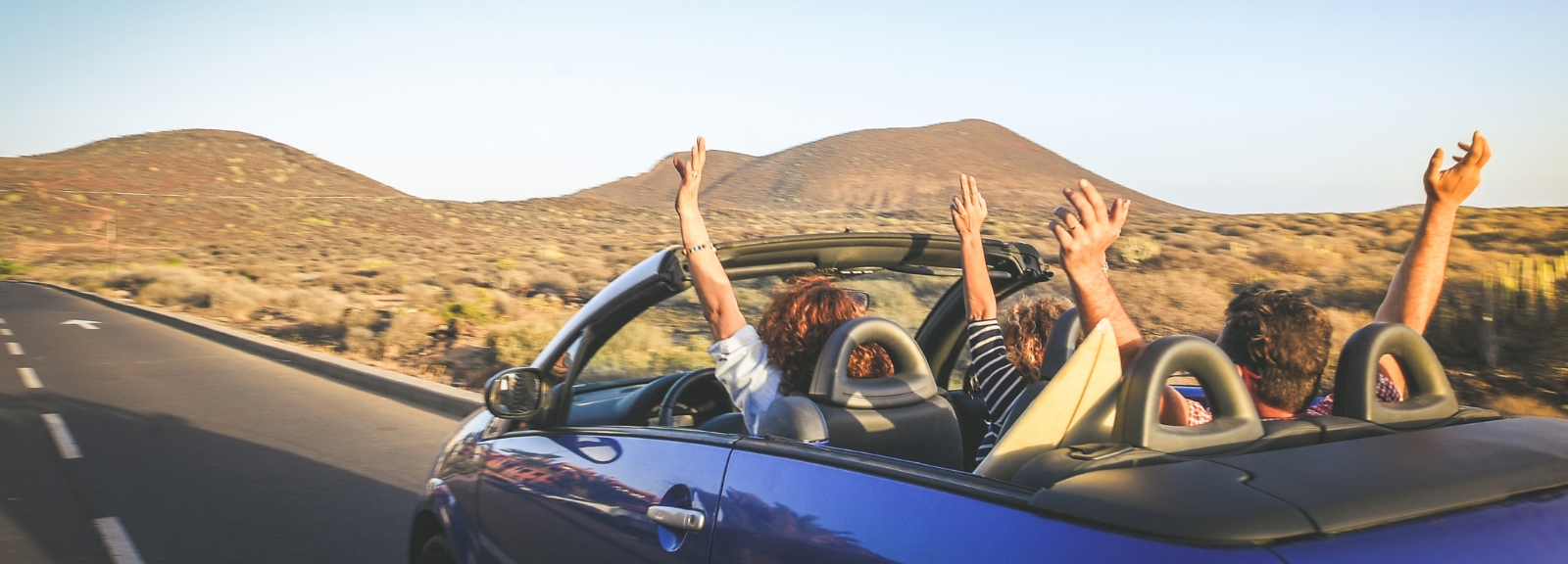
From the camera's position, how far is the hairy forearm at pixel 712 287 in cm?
303

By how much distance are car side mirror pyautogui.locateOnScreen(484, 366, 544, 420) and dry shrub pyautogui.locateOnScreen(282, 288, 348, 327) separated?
69.3 feet

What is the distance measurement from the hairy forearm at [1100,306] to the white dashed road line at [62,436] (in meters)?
8.10

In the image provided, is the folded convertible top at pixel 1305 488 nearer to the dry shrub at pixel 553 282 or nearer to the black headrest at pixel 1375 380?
the black headrest at pixel 1375 380

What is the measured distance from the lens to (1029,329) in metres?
3.25

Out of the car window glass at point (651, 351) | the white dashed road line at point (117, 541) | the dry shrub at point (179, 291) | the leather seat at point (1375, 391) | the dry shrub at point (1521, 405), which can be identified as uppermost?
the leather seat at point (1375, 391)

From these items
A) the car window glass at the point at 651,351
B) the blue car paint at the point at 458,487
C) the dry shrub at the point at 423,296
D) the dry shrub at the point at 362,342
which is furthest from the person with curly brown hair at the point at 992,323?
the dry shrub at the point at 423,296

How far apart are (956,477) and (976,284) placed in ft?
4.74

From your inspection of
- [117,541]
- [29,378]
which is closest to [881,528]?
[117,541]

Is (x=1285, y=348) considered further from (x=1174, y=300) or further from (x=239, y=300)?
(x=239, y=300)

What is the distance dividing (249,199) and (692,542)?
85137 mm

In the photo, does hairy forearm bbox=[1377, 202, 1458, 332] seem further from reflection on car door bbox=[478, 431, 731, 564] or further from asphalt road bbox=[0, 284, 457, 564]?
asphalt road bbox=[0, 284, 457, 564]

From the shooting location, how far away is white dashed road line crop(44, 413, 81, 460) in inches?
312

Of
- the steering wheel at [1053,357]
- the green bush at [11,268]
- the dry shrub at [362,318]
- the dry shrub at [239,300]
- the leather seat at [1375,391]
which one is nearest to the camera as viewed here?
the leather seat at [1375,391]

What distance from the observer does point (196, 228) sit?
226 ft
